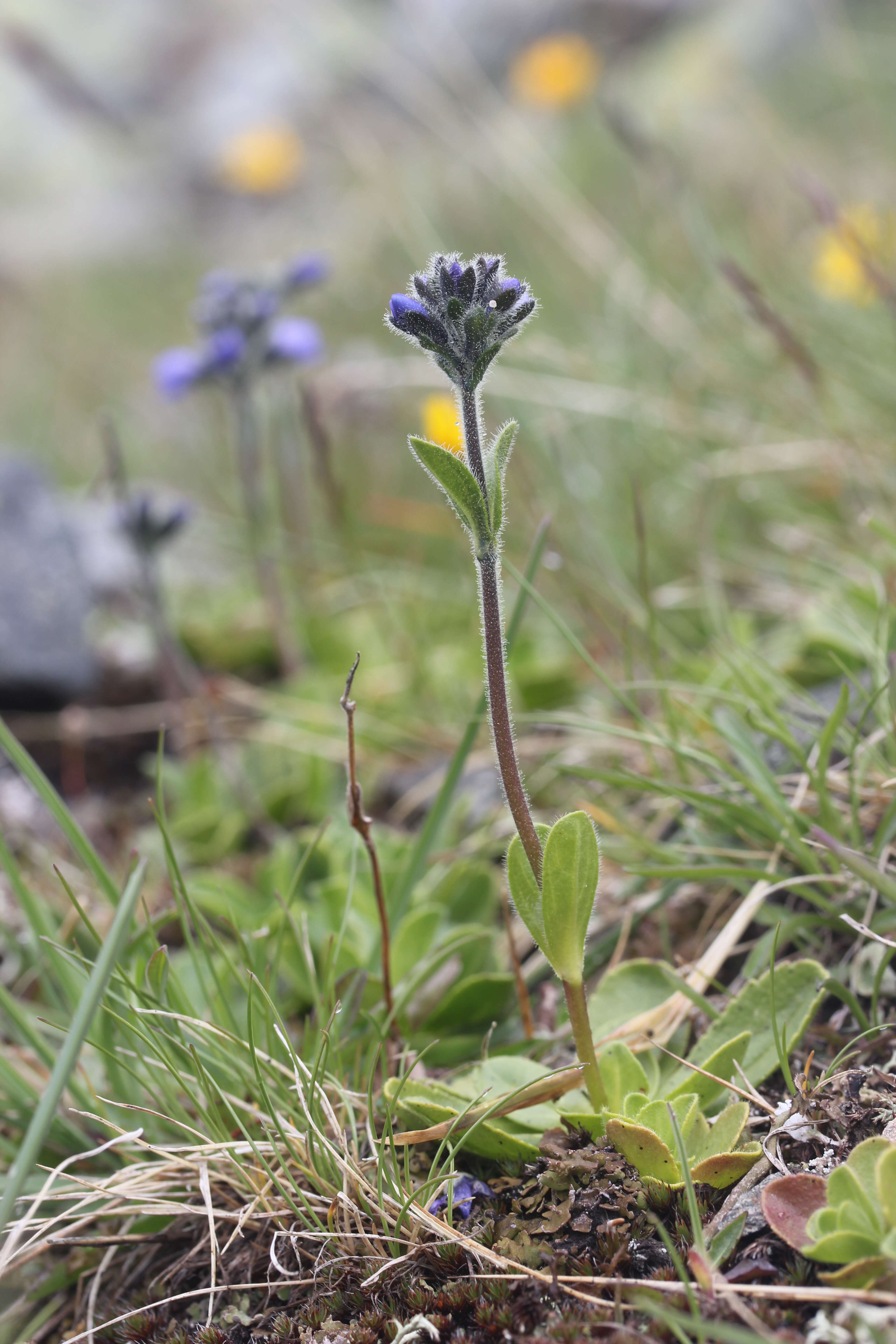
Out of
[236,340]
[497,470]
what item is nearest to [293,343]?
[236,340]

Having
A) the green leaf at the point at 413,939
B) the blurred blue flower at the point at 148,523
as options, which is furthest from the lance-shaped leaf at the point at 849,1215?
the blurred blue flower at the point at 148,523

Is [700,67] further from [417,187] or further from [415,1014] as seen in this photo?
[415,1014]

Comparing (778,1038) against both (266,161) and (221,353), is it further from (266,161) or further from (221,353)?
(266,161)

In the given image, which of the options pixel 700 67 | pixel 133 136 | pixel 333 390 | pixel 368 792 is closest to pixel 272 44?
pixel 700 67

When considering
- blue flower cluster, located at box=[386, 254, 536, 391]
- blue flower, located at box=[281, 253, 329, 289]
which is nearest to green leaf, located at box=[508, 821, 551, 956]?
blue flower cluster, located at box=[386, 254, 536, 391]

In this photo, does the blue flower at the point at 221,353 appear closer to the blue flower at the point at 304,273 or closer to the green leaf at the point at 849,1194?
the blue flower at the point at 304,273

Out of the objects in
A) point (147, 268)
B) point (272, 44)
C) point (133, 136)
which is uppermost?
point (272, 44)

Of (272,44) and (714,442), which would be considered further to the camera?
(272,44)
